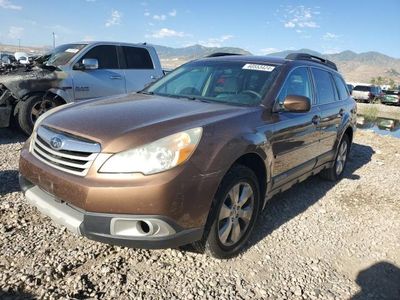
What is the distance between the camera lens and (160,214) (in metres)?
2.53

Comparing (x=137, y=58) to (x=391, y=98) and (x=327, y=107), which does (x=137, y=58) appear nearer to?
(x=327, y=107)

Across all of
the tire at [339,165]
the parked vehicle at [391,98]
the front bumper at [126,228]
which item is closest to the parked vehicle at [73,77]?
the tire at [339,165]

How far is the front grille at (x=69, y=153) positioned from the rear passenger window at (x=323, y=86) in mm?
3123

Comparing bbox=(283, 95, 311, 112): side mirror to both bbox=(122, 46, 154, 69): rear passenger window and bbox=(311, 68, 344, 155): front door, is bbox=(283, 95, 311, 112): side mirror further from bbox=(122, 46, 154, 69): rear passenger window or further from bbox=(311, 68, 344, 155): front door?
bbox=(122, 46, 154, 69): rear passenger window

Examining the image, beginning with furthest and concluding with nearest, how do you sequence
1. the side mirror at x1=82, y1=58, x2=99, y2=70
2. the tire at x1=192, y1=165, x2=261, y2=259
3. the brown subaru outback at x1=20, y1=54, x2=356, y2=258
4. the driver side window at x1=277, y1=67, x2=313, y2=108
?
the side mirror at x1=82, y1=58, x2=99, y2=70
the driver side window at x1=277, y1=67, x2=313, y2=108
the tire at x1=192, y1=165, x2=261, y2=259
the brown subaru outback at x1=20, y1=54, x2=356, y2=258

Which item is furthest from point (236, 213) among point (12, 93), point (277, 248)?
point (12, 93)

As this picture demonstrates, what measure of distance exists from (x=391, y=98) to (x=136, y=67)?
27.2 m

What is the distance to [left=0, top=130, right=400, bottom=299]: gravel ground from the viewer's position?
2.79 metres

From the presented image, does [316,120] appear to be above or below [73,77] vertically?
above

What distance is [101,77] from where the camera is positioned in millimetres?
7512

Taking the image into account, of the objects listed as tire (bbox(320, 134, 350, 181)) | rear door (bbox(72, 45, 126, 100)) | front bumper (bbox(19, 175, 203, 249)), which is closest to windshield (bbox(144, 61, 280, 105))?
front bumper (bbox(19, 175, 203, 249))

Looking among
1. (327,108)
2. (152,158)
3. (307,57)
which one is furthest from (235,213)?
(307,57)

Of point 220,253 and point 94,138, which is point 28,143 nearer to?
point 94,138

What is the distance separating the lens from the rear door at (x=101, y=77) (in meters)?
7.18
